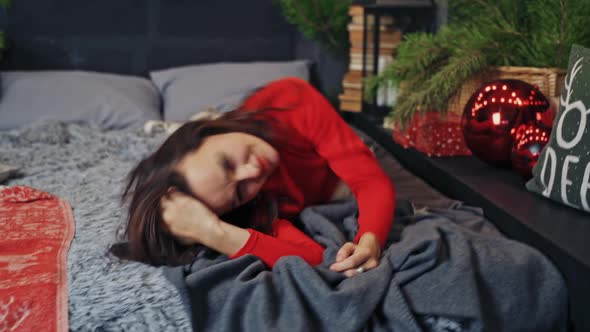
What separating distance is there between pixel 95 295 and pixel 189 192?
9.2 inches

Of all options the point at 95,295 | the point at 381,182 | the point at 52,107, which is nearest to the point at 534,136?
the point at 381,182

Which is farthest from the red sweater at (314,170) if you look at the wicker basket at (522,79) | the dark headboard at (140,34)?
the dark headboard at (140,34)

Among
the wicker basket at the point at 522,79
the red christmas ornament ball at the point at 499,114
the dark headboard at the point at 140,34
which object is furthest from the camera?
the dark headboard at the point at 140,34

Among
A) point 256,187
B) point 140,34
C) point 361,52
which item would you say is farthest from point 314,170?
point 140,34

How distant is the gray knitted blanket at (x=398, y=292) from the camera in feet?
2.55

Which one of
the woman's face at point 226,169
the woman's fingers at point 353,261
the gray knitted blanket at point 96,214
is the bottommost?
the gray knitted blanket at point 96,214

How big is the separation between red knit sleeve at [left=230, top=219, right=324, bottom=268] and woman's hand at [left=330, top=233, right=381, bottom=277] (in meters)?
0.07

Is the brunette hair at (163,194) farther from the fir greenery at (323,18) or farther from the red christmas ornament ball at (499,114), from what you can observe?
the fir greenery at (323,18)

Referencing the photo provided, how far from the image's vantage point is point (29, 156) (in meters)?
1.71

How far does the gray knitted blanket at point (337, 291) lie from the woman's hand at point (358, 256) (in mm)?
20

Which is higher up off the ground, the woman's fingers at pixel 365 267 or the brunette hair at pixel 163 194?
the brunette hair at pixel 163 194

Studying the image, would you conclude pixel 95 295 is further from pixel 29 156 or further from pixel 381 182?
pixel 29 156

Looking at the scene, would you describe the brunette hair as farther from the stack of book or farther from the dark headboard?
the dark headboard

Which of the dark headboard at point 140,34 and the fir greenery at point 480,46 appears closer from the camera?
the fir greenery at point 480,46
